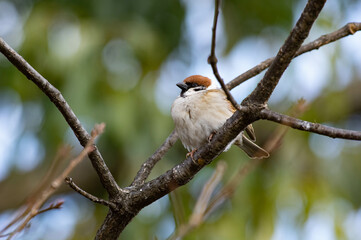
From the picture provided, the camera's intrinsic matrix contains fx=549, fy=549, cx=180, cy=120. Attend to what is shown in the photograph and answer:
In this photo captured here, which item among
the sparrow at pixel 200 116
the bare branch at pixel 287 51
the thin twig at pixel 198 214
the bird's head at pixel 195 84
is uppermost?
the bird's head at pixel 195 84

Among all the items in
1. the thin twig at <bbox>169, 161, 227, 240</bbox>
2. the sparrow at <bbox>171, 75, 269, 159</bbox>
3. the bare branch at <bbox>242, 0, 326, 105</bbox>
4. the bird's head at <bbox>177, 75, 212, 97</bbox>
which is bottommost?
the thin twig at <bbox>169, 161, 227, 240</bbox>

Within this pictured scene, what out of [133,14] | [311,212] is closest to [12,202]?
[133,14]

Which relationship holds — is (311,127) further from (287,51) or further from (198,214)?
(198,214)

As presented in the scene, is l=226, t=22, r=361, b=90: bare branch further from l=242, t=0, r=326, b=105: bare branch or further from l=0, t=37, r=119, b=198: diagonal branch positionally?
l=0, t=37, r=119, b=198: diagonal branch

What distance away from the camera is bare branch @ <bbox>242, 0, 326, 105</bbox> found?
5.02 feet

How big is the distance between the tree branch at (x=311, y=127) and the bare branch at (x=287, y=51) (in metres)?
0.06

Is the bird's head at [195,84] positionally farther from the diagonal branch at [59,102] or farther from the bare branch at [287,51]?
the bare branch at [287,51]

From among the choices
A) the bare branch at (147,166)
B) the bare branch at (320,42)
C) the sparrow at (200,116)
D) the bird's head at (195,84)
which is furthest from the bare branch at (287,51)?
the bird's head at (195,84)

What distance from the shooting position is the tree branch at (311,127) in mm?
1594

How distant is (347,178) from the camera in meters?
4.22

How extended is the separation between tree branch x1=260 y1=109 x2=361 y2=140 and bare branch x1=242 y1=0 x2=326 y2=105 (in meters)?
0.06

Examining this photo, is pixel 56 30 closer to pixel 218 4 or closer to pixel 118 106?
pixel 118 106

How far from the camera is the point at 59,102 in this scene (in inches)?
70.1

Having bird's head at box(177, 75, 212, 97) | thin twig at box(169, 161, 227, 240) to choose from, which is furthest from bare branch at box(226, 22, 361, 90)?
thin twig at box(169, 161, 227, 240)
